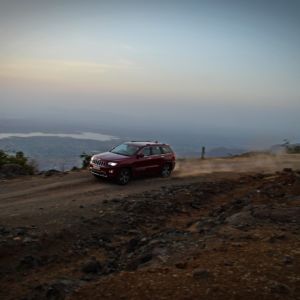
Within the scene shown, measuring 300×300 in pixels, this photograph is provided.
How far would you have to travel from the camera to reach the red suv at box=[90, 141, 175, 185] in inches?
819

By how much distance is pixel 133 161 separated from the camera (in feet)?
70.1

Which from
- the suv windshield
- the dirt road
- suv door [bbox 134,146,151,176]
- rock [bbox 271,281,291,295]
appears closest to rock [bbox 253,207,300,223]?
rock [bbox 271,281,291,295]

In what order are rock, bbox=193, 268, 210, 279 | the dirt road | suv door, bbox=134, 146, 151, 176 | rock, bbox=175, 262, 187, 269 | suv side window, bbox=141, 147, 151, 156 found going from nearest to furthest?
1. rock, bbox=193, 268, 210, 279
2. rock, bbox=175, 262, 187, 269
3. the dirt road
4. suv door, bbox=134, 146, 151, 176
5. suv side window, bbox=141, 147, 151, 156

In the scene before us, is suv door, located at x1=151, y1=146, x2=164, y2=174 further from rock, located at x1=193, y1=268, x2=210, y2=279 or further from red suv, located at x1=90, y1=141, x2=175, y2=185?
rock, located at x1=193, y1=268, x2=210, y2=279

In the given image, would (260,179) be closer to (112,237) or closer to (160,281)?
(112,237)

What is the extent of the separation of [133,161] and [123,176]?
2.92 feet

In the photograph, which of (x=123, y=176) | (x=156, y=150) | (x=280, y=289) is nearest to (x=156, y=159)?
(x=156, y=150)

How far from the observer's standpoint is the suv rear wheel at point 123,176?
2078 centimetres

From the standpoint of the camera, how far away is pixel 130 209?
16.6 m

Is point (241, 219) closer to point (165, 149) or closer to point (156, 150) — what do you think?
point (156, 150)

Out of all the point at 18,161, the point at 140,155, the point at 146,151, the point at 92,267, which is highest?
the point at 146,151

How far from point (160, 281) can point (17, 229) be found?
20.4 feet

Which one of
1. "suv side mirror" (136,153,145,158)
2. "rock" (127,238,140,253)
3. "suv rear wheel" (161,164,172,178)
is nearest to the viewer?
"rock" (127,238,140,253)

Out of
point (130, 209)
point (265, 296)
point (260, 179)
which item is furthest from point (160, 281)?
point (260, 179)
